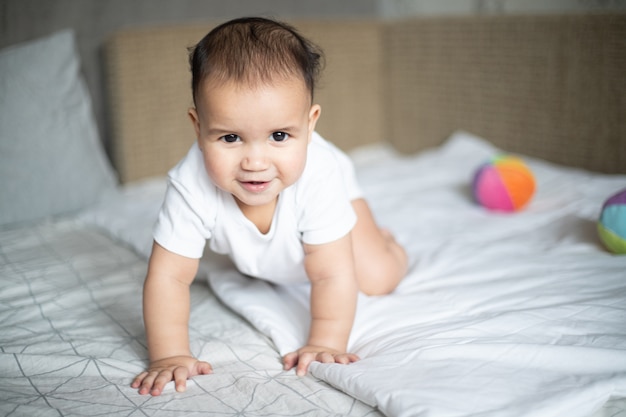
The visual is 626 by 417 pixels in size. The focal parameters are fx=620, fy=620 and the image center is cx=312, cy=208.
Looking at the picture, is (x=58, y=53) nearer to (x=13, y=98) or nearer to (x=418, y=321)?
(x=13, y=98)

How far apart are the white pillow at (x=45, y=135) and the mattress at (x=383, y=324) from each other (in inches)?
2.4

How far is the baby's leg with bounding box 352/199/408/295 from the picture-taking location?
1.06 metres

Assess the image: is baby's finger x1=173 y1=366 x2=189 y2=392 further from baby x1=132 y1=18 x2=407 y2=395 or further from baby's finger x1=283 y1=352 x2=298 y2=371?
baby's finger x1=283 y1=352 x2=298 y2=371

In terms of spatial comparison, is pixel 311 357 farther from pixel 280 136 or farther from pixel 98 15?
pixel 98 15

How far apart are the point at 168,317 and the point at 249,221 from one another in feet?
0.62

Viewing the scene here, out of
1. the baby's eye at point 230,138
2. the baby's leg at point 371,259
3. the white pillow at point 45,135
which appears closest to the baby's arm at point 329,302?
the baby's leg at point 371,259

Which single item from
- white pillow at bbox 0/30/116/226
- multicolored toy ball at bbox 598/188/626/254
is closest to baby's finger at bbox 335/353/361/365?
multicolored toy ball at bbox 598/188/626/254

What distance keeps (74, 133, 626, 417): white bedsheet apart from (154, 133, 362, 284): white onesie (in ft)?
0.35

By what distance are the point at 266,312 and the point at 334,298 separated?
13cm

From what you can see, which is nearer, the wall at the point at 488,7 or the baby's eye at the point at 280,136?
the baby's eye at the point at 280,136

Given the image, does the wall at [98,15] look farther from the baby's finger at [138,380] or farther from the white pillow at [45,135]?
the baby's finger at [138,380]

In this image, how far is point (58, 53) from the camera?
150cm

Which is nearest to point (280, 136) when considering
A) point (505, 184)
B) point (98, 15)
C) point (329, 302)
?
point (329, 302)

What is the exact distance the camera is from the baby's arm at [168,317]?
0.86 meters
